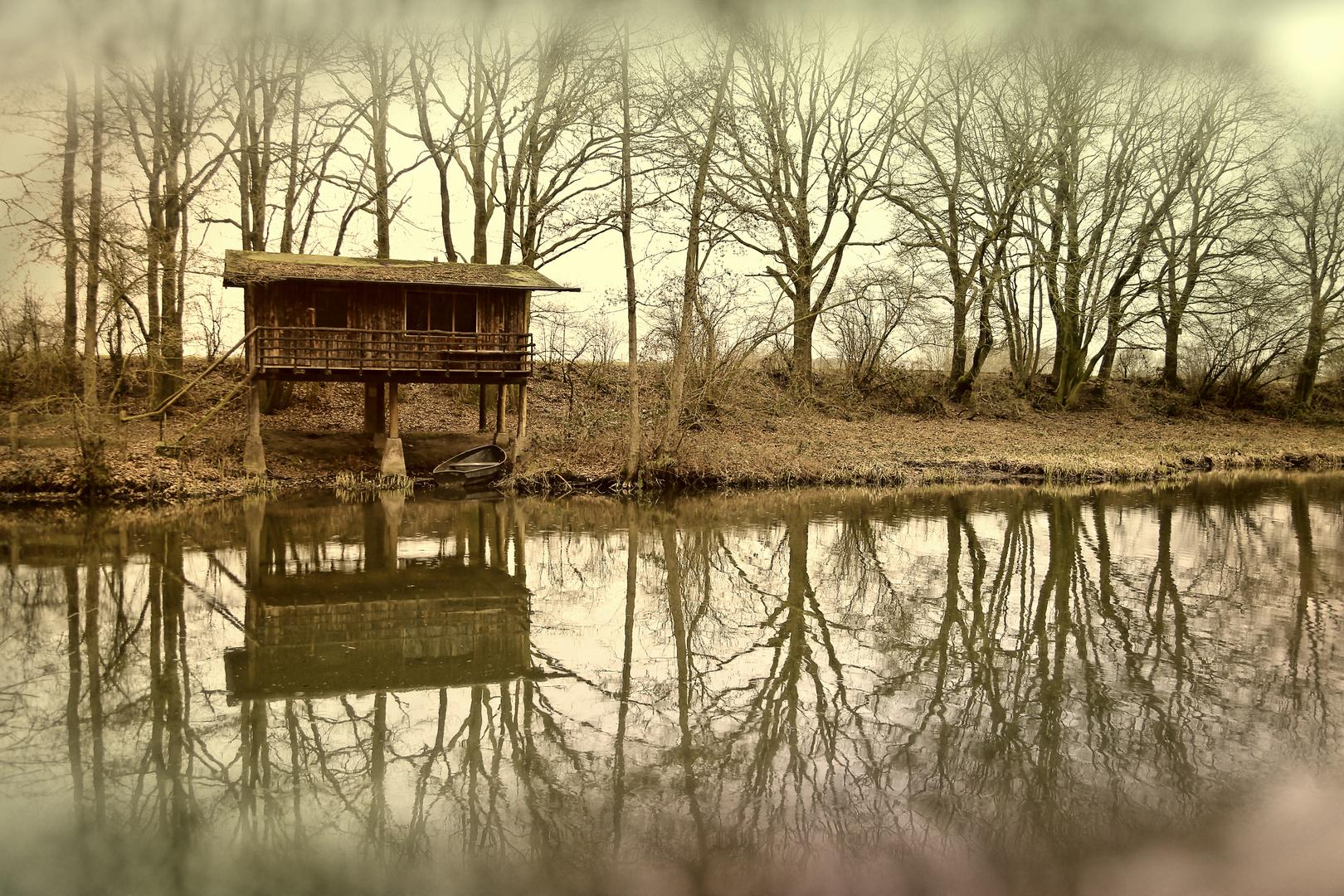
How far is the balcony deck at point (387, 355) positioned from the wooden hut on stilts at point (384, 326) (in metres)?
0.02

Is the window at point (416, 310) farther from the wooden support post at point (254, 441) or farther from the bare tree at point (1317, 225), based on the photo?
the bare tree at point (1317, 225)

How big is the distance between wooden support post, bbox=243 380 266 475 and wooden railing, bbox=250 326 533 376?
594 millimetres

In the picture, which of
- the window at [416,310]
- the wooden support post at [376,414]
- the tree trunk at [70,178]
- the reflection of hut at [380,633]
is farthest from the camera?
the wooden support post at [376,414]

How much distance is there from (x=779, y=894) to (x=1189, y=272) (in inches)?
1218

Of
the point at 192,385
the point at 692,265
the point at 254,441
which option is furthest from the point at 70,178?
the point at 692,265

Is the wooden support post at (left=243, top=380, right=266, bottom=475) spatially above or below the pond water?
above

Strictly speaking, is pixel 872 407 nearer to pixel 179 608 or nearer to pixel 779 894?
pixel 179 608

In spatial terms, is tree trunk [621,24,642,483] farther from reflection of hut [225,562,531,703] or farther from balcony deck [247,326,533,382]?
reflection of hut [225,562,531,703]

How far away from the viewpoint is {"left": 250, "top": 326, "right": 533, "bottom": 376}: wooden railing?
64.2 feet

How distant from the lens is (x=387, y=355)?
20.2 metres

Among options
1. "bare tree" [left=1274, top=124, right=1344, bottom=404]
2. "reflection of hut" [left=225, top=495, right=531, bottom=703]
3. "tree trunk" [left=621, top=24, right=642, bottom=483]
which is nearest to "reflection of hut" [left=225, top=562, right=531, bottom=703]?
"reflection of hut" [left=225, top=495, right=531, bottom=703]

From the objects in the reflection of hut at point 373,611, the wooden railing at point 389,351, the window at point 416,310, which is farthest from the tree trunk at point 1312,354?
the reflection of hut at point 373,611

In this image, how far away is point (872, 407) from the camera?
2966 cm

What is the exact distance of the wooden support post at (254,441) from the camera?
19.0m
